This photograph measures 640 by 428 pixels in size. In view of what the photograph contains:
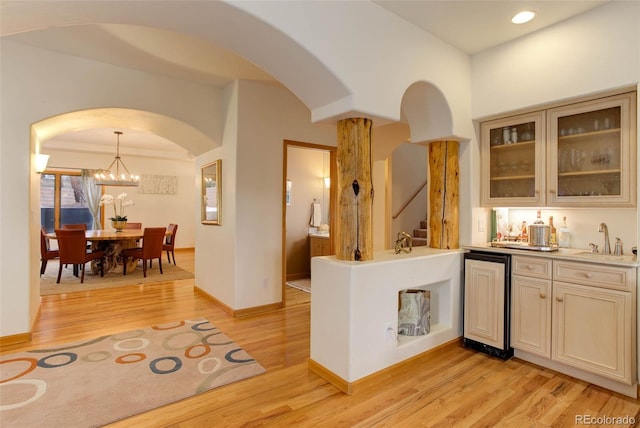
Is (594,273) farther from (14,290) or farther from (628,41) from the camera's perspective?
(14,290)

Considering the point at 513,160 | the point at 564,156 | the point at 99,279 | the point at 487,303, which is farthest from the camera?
the point at 99,279

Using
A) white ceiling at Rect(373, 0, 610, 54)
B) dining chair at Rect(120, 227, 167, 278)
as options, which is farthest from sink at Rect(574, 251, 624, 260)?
dining chair at Rect(120, 227, 167, 278)

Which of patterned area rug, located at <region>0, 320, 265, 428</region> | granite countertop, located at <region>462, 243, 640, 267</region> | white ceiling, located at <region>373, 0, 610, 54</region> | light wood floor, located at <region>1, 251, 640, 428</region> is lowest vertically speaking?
light wood floor, located at <region>1, 251, 640, 428</region>

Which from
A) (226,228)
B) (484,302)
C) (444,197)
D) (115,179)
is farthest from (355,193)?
(115,179)

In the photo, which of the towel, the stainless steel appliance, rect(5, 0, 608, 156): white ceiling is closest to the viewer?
rect(5, 0, 608, 156): white ceiling

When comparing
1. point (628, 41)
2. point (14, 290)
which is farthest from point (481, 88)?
point (14, 290)

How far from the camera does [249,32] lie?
2041 mm

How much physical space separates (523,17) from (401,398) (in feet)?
10.1

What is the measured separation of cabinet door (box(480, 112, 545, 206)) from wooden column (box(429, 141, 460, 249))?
0.31 m

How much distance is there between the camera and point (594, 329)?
93.0 inches

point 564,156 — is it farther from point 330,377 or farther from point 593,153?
point 330,377

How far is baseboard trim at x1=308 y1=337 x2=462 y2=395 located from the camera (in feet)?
7.52

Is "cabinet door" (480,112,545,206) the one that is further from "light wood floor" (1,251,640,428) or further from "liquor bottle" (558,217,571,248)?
"light wood floor" (1,251,640,428)

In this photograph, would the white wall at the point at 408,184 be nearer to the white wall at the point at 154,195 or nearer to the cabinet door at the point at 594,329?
the cabinet door at the point at 594,329
